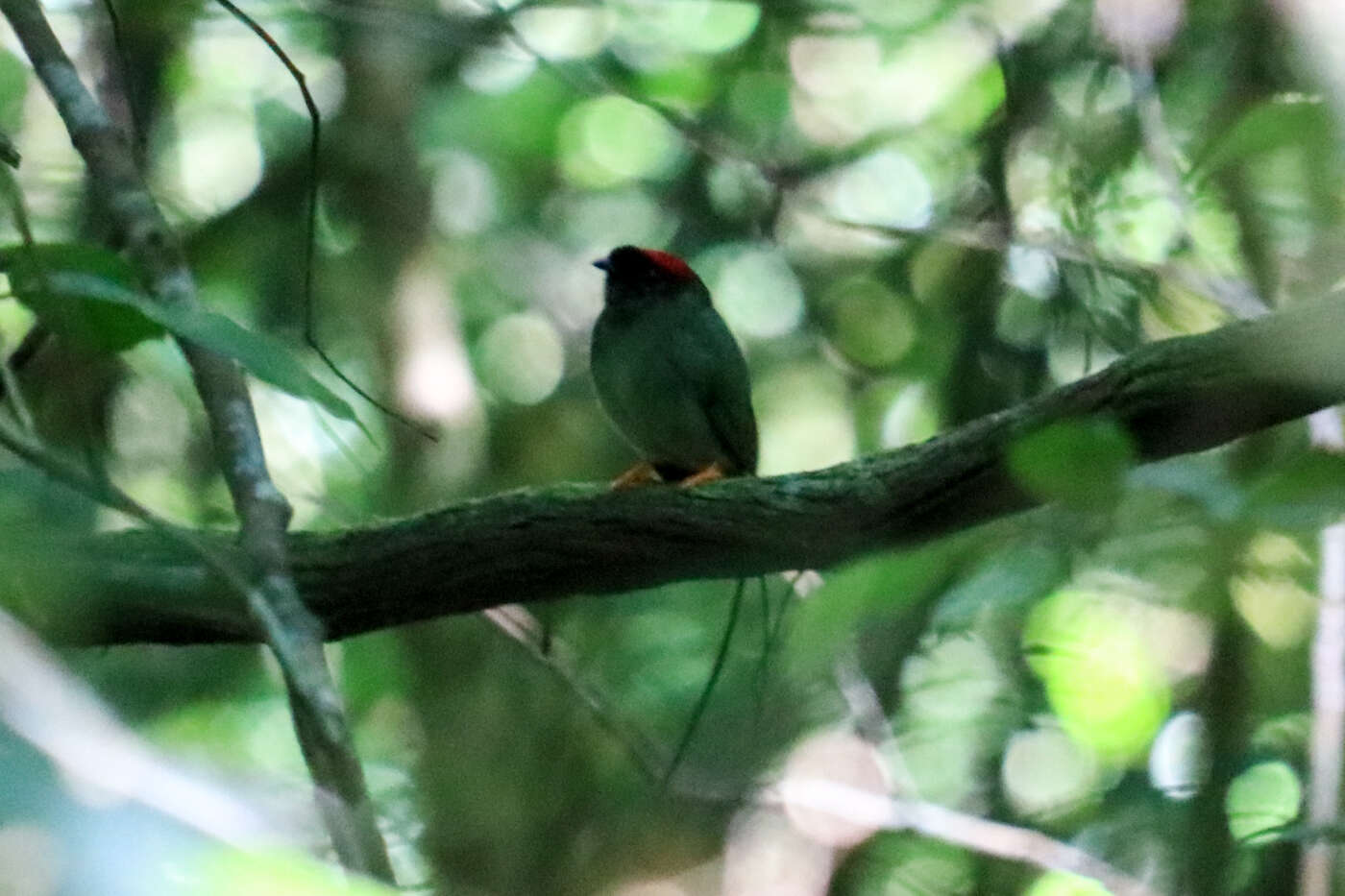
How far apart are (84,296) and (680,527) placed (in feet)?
5.68

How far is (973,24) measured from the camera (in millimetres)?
5133

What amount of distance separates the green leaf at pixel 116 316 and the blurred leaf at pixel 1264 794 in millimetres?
2964

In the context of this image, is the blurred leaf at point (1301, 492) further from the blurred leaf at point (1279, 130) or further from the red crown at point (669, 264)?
the red crown at point (669, 264)

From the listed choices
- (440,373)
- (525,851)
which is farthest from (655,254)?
(525,851)

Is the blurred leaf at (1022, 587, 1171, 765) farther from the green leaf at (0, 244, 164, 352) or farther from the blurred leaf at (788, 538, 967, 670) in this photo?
the green leaf at (0, 244, 164, 352)

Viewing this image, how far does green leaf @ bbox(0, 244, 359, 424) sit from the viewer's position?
1.50m

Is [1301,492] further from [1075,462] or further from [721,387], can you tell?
[721,387]

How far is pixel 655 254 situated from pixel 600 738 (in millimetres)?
1848

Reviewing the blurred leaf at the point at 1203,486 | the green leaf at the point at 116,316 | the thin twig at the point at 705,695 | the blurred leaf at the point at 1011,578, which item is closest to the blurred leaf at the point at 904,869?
the thin twig at the point at 705,695

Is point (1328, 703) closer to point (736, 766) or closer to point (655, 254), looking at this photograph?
point (736, 766)

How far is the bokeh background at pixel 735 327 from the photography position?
159 inches

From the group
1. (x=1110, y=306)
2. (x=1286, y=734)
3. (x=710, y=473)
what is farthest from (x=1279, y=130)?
(x=1286, y=734)

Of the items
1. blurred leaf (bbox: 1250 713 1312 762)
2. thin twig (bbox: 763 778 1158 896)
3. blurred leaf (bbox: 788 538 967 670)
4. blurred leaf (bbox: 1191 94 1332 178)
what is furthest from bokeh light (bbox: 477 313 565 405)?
blurred leaf (bbox: 788 538 967 670)

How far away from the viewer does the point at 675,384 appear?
4523mm
